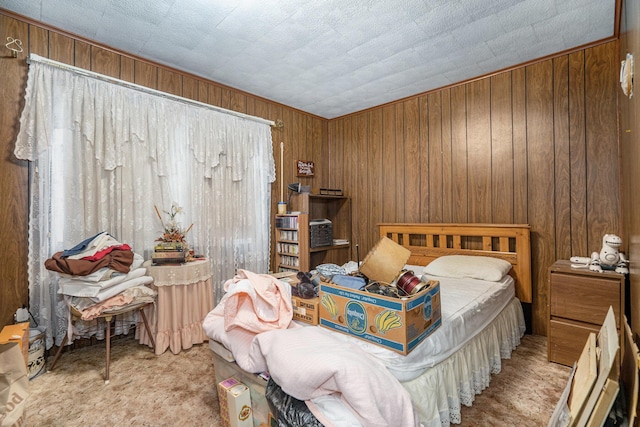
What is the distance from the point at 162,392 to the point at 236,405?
0.85 m

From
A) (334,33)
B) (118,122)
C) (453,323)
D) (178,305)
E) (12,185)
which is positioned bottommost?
(178,305)

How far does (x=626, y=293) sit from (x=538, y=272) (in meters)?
0.72

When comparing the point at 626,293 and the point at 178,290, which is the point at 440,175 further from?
the point at 178,290

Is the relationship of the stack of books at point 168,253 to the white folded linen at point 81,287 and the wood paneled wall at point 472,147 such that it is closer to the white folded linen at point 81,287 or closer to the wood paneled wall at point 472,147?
the white folded linen at point 81,287

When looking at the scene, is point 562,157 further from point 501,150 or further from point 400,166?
point 400,166

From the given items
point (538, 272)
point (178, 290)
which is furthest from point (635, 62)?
point (178, 290)

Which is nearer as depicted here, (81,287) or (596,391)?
(596,391)

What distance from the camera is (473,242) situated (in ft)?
10.4

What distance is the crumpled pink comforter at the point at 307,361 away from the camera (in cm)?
109

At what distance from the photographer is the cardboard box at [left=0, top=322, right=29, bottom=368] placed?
6.08 feet

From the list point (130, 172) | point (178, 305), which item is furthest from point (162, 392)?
point (130, 172)

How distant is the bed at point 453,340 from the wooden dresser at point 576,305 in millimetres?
309

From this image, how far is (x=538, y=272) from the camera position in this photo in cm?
282

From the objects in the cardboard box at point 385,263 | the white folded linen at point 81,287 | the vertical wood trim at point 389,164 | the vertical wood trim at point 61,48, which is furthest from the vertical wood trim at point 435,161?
the vertical wood trim at point 61,48
